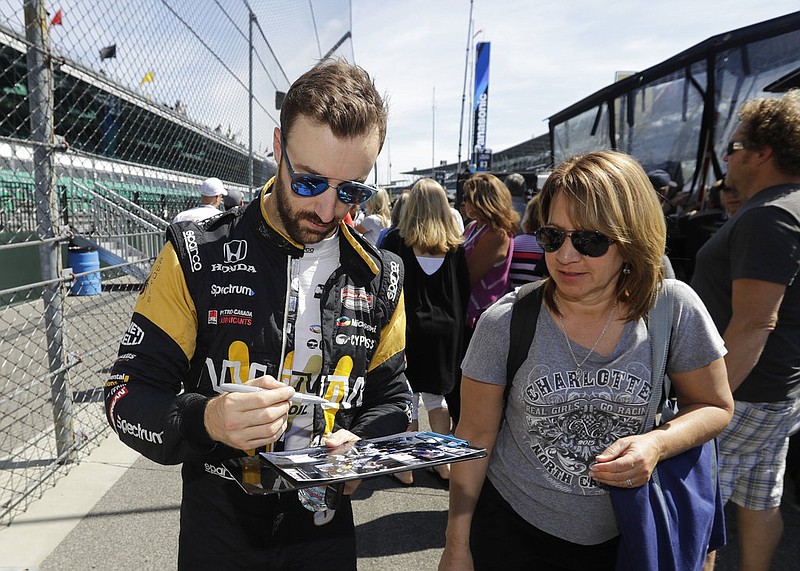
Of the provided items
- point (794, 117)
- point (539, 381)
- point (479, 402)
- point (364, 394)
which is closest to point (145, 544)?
point (364, 394)

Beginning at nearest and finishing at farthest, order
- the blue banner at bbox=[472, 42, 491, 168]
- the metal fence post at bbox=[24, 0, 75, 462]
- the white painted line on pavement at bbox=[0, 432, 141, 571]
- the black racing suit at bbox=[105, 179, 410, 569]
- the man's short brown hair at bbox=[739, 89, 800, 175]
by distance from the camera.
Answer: the black racing suit at bbox=[105, 179, 410, 569] < the man's short brown hair at bbox=[739, 89, 800, 175] < the white painted line on pavement at bbox=[0, 432, 141, 571] < the metal fence post at bbox=[24, 0, 75, 462] < the blue banner at bbox=[472, 42, 491, 168]

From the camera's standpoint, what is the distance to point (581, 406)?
62.2 inches

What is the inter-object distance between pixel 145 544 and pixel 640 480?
249 cm

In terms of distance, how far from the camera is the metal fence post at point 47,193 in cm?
311

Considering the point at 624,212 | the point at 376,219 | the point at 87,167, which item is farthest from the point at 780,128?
the point at 87,167

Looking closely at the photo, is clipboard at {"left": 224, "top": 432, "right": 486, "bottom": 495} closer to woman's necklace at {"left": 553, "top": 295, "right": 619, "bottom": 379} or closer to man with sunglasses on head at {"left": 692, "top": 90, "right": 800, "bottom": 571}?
woman's necklace at {"left": 553, "top": 295, "right": 619, "bottom": 379}

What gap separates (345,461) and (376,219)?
5355 millimetres

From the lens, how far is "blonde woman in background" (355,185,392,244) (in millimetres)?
6410

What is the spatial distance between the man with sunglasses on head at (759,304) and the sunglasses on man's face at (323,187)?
152 cm

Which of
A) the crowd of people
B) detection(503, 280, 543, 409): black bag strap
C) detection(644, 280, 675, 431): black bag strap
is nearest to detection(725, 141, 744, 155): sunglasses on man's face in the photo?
the crowd of people

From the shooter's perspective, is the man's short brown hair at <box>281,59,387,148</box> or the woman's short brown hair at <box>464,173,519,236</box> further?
the woman's short brown hair at <box>464,173,519,236</box>

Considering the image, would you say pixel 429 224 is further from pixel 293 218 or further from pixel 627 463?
pixel 627 463

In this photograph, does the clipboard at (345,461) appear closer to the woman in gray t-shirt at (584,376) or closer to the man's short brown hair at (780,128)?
the woman in gray t-shirt at (584,376)

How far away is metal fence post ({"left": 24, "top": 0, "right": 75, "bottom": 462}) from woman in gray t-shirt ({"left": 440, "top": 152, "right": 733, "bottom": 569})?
285 centimetres
